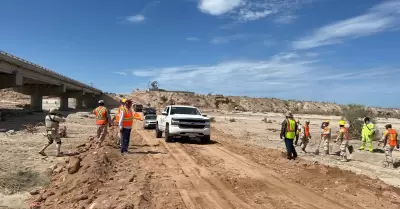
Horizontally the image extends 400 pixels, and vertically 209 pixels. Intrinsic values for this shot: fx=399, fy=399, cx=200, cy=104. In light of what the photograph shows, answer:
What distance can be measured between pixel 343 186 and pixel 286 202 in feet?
8.96

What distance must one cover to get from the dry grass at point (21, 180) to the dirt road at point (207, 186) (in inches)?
15.7

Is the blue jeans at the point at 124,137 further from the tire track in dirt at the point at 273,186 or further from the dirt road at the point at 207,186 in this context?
the tire track in dirt at the point at 273,186

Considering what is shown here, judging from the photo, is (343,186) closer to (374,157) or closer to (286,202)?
(286,202)

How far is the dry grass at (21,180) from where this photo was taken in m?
9.88

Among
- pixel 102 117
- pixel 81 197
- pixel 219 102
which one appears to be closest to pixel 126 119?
pixel 102 117

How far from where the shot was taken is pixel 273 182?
33.4 feet

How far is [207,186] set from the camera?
934 centimetres

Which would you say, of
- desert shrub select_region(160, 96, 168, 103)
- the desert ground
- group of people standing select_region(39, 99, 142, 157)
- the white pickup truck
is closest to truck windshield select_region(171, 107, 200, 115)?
the white pickup truck

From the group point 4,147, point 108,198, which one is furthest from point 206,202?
point 4,147

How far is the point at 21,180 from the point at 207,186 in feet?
16.2

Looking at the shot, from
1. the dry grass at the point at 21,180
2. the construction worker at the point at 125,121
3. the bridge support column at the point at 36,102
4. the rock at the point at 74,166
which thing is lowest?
the dry grass at the point at 21,180

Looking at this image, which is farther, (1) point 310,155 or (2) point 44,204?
(1) point 310,155

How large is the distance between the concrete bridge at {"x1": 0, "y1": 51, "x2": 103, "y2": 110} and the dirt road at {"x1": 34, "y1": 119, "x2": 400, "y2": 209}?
29.3 metres

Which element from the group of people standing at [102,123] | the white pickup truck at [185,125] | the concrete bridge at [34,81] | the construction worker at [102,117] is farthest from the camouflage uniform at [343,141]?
the concrete bridge at [34,81]
